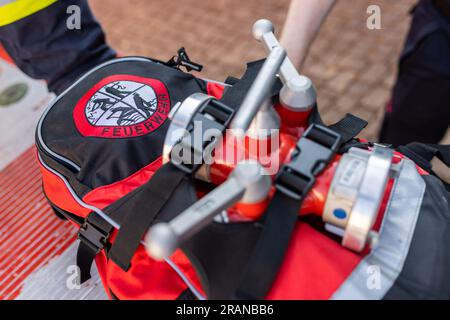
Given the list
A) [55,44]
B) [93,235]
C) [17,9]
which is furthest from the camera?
[55,44]

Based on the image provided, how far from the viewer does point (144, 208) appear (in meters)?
0.66

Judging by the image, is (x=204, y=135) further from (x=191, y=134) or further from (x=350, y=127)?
Result: (x=350, y=127)

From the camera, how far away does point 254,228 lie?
1.94 feet

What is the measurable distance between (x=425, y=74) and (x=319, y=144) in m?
0.77

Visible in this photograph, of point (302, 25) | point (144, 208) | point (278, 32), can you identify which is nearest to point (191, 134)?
point (144, 208)

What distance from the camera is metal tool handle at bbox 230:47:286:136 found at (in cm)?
50

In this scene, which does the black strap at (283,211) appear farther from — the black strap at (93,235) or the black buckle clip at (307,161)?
the black strap at (93,235)

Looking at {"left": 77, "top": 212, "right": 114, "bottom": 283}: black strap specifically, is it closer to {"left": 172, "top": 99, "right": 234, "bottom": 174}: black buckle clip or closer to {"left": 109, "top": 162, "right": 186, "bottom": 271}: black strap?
{"left": 109, "top": 162, "right": 186, "bottom": 271}: black strap

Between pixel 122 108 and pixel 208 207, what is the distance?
0.40m

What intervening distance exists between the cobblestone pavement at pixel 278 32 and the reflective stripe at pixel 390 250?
111 centimetres

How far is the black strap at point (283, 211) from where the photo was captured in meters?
0.56

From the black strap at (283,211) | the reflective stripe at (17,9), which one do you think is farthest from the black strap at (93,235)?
the reflective stripe at (17,9)
